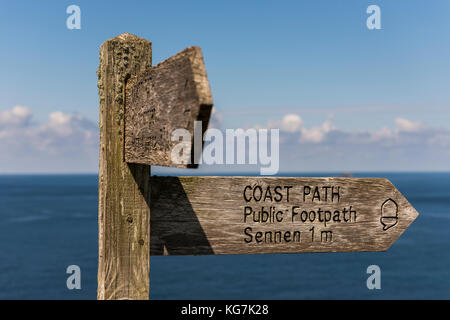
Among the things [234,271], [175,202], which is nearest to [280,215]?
[175,202]

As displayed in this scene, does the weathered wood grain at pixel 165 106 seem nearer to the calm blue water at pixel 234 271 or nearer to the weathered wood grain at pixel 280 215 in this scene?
the weathered wood grain at pixel 280 215

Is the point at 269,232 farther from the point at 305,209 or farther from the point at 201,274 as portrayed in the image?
the point at 201,274

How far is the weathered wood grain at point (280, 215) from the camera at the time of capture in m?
2.54

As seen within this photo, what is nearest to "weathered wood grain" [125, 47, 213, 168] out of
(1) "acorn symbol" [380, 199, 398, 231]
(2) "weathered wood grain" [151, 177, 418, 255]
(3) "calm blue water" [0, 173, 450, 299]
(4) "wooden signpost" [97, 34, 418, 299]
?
(4) "wooden signpost" [97, 34, 418, 299]

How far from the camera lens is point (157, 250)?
250cm

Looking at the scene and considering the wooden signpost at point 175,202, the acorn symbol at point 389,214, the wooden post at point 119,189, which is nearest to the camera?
the wooden signpost at point 175,202

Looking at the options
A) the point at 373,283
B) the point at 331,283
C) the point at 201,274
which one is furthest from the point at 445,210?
the point at 373,283

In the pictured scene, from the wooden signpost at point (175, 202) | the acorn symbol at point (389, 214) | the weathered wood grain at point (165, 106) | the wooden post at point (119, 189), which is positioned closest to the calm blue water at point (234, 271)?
the acorn symbol at point (389, 214)

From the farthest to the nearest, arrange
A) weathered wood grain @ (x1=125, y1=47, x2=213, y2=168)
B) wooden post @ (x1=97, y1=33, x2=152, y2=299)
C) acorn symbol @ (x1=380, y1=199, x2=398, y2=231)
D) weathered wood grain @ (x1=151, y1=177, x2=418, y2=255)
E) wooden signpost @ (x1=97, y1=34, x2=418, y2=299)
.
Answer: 1. acorn symbol @ (x1=380, y1=199, x2=398, y2=231)
2. weathered wood grain @ (x1=151, y1=177, x2=418, y2=255)
3. wooden post @ (x1=97, y1=33, x2=152, y2=299)
4. wooden signpost @ (x1=97, y1=34, x2=418, y2=299)
5. weathered wood grain @ (x1=125, y1=47, x2=213, y2=168)

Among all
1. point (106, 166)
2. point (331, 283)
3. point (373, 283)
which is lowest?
point (331, 283)

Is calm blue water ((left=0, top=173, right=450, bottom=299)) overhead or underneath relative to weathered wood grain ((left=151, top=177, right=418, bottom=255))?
underneath

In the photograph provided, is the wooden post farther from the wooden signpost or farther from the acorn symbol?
the acorn symbol

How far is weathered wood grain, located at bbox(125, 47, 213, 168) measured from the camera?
1.68 m
